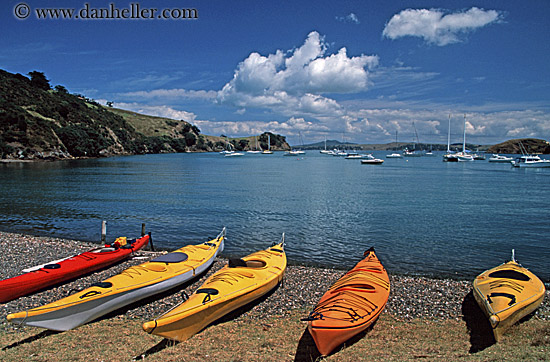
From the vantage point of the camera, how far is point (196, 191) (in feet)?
163

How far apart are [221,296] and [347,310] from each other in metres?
3.92

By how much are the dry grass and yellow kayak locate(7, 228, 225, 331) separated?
492 mm

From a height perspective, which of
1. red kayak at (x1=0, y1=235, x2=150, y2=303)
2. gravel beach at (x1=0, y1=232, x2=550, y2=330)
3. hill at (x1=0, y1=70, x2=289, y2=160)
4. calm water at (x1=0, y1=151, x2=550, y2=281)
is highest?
hill at (x1=0, y1=70, x2=289, y2=160)

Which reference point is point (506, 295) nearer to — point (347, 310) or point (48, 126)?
point (347, 310)

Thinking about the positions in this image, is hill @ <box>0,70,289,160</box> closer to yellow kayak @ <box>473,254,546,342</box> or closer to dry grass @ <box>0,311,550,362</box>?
dry grass @ <box>0,311,550,362</box>

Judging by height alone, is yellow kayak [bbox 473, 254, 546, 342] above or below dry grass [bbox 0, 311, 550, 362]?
above

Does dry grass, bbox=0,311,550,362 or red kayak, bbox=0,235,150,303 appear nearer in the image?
dry grass, bbox=0,311,550,362

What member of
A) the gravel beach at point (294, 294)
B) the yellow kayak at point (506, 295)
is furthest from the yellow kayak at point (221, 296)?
the yellow kayak at point (506, 295)

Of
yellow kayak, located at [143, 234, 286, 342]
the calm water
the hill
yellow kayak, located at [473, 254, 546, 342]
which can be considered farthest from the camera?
the hill

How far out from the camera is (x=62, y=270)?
14.5m

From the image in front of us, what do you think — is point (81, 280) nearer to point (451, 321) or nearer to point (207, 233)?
point (207, 233)

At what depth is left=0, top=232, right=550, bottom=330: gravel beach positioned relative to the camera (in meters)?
12.5

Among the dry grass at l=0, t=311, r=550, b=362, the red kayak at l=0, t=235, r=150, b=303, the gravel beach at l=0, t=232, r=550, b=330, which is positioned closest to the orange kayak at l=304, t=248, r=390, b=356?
the dry grass at l=0, t=311, r=550, b=362

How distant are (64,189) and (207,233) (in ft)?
107
